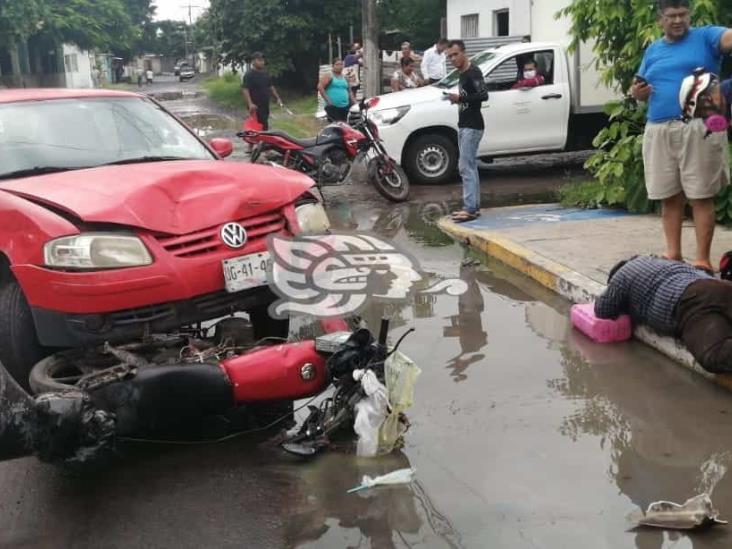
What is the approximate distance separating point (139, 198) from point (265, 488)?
146cm

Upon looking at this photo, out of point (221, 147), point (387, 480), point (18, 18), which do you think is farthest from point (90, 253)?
point (18, 18)

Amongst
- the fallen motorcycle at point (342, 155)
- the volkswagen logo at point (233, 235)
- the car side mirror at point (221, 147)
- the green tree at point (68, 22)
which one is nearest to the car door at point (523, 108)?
the fallen motorcycle at point (342, 155)

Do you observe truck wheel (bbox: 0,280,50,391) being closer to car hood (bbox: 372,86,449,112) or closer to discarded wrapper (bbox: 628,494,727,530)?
discarded wrapper (bbox: 628,494,727,530)

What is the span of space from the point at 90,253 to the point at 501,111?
28.1 ft

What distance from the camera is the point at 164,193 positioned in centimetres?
409

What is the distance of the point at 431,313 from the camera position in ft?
19.9

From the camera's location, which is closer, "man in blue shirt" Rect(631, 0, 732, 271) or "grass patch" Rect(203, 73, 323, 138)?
"man in blue shirt" Rect(631, 0, 732, 271)

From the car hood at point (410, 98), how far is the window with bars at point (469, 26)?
12.6 metres

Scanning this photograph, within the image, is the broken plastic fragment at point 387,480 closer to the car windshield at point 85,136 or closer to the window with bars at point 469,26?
the car windshield at point 85,136

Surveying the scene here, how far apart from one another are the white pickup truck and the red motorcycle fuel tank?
7.87 metres

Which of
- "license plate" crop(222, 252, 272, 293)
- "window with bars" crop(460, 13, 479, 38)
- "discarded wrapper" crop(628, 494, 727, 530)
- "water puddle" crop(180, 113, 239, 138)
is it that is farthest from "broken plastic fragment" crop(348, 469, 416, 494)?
"window with bars" crop(460, 13, 479, 38)

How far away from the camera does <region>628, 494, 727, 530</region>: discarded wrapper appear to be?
10.2 ft

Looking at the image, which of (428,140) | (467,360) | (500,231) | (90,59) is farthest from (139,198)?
(90,59)

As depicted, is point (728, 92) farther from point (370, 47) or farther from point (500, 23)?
point (500, 23)
